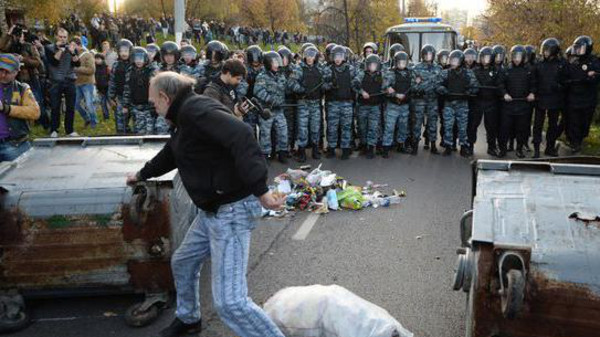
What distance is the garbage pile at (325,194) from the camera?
713 centimetres

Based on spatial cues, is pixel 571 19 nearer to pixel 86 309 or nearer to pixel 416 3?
pixel 86 309

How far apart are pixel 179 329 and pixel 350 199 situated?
3622 mm

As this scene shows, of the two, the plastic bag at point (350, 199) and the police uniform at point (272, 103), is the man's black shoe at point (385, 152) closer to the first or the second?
the police uniform at point (272, 103)

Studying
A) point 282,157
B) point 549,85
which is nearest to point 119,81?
point 282,157

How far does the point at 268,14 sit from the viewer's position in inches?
2137

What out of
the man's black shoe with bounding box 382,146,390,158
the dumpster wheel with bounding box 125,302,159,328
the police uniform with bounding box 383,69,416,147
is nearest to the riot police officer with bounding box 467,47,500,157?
the police uniform with bounding box 383,69,416,147

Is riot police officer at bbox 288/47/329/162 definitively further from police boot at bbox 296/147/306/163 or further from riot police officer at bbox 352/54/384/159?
riot police officer at bbox 352/54/384/159

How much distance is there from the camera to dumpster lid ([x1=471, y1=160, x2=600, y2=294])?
2686 millimetres

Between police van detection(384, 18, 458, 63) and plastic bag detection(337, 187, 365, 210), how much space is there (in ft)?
28.3

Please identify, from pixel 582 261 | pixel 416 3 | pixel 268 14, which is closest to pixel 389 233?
pixel 582 261

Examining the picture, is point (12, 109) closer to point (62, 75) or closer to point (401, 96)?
point (62, 75)

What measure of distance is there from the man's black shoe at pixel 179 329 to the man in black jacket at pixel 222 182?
0.77 m

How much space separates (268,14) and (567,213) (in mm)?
53526

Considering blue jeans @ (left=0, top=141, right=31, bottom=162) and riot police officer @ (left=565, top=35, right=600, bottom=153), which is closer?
blue jeans @ (left=0, top=141, right=31, bottom=162)
